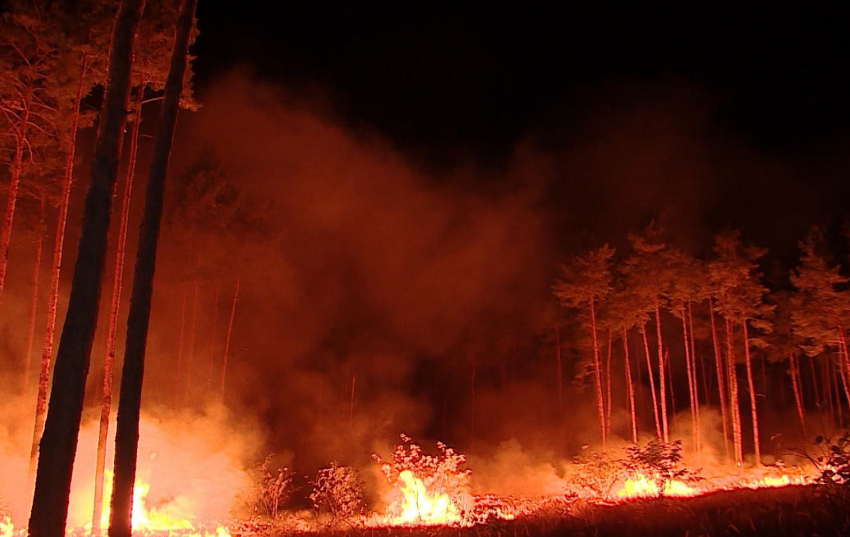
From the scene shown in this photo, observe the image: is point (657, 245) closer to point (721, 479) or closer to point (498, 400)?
point (721, 479)

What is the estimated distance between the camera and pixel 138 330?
27.0 ft

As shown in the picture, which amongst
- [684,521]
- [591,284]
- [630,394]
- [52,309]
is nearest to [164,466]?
[52,309]

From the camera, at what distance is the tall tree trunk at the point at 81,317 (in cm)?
712

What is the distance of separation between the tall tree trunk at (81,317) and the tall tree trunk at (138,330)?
0.66 metres

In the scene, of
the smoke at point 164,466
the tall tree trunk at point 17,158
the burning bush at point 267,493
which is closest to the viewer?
A: the tall tree trunk at point 17,158

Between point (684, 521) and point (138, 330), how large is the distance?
6836mm

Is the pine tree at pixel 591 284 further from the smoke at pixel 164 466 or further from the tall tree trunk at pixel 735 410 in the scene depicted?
the smoke at pixel 164 466

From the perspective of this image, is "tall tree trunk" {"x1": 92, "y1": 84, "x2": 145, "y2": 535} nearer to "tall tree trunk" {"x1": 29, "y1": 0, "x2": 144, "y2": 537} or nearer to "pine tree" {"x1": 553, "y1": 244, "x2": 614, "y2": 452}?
"tall tree trunk" {"x1": 29, "y1": 0, "x2": 144, "y2": 537}

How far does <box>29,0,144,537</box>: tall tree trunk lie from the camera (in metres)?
7.12

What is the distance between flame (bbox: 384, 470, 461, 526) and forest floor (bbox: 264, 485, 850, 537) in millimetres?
3571

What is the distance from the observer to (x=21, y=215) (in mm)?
22656

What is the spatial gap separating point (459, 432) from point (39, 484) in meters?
41.3

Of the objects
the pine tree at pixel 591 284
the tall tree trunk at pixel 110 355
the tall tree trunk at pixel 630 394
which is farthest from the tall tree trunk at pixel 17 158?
the tall tree trunk at pixel 630 394

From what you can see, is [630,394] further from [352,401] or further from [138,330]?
[138,330]
